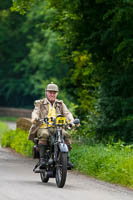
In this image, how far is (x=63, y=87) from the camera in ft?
71.5

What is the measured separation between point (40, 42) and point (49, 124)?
4852 centimetres

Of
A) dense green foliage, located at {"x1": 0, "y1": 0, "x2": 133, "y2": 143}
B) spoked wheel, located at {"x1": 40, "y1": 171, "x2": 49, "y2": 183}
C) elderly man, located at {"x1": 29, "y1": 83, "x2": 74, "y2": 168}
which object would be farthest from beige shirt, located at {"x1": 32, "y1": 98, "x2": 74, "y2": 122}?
dense green foliage, located at {"x1": 0, "y1": 0, "x2": 133, "y2": 143}

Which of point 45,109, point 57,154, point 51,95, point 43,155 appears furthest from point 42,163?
point 51,95

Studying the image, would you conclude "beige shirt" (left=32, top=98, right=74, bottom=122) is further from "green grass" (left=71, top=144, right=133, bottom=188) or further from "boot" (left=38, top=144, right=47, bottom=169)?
"green grass" (left=71, top=144, right=133, bottom=188)

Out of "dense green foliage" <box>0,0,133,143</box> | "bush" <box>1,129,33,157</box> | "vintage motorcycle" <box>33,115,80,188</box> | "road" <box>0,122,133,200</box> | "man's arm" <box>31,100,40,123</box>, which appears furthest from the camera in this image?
"bush" <box>1,129,33,157</box>

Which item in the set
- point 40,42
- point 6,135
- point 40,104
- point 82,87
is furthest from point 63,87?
point 40,42

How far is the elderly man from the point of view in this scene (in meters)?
10.9

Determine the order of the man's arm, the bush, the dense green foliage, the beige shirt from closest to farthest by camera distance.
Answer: the man's arm, the beige shirt, the dense green foliage, the bush

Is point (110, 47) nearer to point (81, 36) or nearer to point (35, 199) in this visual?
point (81, 36)

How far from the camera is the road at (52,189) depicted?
917 cm

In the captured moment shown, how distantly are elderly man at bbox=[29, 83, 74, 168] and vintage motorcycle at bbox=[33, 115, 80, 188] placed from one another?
0.11 meters

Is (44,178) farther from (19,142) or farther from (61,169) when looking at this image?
(19,142)

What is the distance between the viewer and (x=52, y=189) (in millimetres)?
10008

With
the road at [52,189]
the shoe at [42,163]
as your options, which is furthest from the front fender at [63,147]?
the shoe at [42,163]
